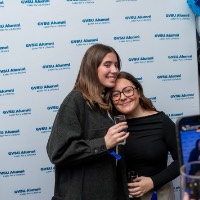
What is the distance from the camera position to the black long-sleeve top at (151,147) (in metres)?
1.66

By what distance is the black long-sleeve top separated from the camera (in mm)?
1655

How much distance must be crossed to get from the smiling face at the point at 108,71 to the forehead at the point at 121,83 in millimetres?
30

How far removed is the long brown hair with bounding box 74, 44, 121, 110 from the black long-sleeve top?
10.1 inches

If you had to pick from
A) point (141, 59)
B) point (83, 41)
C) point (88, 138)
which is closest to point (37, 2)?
point (83, 41)

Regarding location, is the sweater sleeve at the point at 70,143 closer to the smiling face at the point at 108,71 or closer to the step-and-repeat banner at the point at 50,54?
the smiling face at the point at 108,71

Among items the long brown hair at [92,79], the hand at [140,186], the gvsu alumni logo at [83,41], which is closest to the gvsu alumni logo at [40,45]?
the gvsu alumni logo at [83,41]

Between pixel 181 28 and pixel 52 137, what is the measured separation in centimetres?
160

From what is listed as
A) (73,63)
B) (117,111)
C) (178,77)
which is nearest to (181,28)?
(178,77)

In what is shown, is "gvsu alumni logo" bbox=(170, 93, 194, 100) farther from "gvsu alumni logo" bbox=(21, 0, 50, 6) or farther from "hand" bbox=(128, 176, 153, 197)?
"gvsu alumni logo" bbox=(21, 0, 50, 6)

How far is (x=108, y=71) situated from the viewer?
1.59 meters

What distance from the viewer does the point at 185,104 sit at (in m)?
2.60

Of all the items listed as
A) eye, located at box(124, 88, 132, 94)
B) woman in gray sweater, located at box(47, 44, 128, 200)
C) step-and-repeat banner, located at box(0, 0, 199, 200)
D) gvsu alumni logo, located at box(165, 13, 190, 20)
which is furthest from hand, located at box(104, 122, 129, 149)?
gvsu alumni logo, located at box(165, 13, 190, 20)

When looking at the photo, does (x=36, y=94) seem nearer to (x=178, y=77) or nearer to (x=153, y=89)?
(x=153, y=89)

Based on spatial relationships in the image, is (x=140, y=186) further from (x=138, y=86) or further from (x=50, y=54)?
(x=50, y=54)
